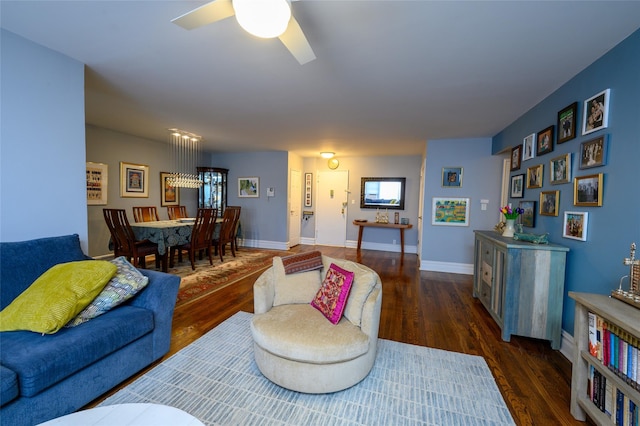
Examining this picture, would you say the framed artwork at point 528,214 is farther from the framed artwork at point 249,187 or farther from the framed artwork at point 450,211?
the framed artwork at point 249,187

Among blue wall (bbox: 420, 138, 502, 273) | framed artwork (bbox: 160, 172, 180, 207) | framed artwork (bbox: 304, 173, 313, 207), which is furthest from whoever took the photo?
framed artwork (bbox: 304, 173, 313, 207)

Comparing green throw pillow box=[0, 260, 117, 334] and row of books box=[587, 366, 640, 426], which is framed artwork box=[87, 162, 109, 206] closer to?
green throw pillow box=[0, 260, 117, 334]

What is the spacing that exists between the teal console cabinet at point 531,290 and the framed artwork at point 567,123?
39.1 inches

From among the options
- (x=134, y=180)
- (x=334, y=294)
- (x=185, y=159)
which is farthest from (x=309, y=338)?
(x=185, y=159)

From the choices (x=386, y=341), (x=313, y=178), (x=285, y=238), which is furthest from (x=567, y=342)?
(x=313, y=178)

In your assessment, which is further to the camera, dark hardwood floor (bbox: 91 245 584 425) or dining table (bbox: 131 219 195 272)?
dining table (bbox: 131 219 195 272)

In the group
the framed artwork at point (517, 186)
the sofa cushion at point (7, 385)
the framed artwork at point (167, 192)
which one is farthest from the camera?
the framed artwork at point (167, 192)

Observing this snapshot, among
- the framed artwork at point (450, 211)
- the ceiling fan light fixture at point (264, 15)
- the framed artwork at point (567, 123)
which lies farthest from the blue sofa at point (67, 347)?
the framed artwork at point (450, 211)

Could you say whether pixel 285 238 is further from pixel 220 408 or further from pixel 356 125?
pixel 220 408

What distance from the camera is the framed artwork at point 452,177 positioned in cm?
465

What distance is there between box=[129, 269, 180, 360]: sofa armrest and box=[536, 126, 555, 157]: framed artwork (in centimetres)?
375

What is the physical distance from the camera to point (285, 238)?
6449 millimetres

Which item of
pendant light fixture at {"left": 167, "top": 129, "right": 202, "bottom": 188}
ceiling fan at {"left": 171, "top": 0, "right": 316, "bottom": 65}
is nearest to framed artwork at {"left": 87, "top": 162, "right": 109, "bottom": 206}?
pendant light fixture at {"left": 167, "top": 129, "right": 202, "bottom": 188}

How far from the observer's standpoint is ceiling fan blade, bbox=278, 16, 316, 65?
1.47 metres
